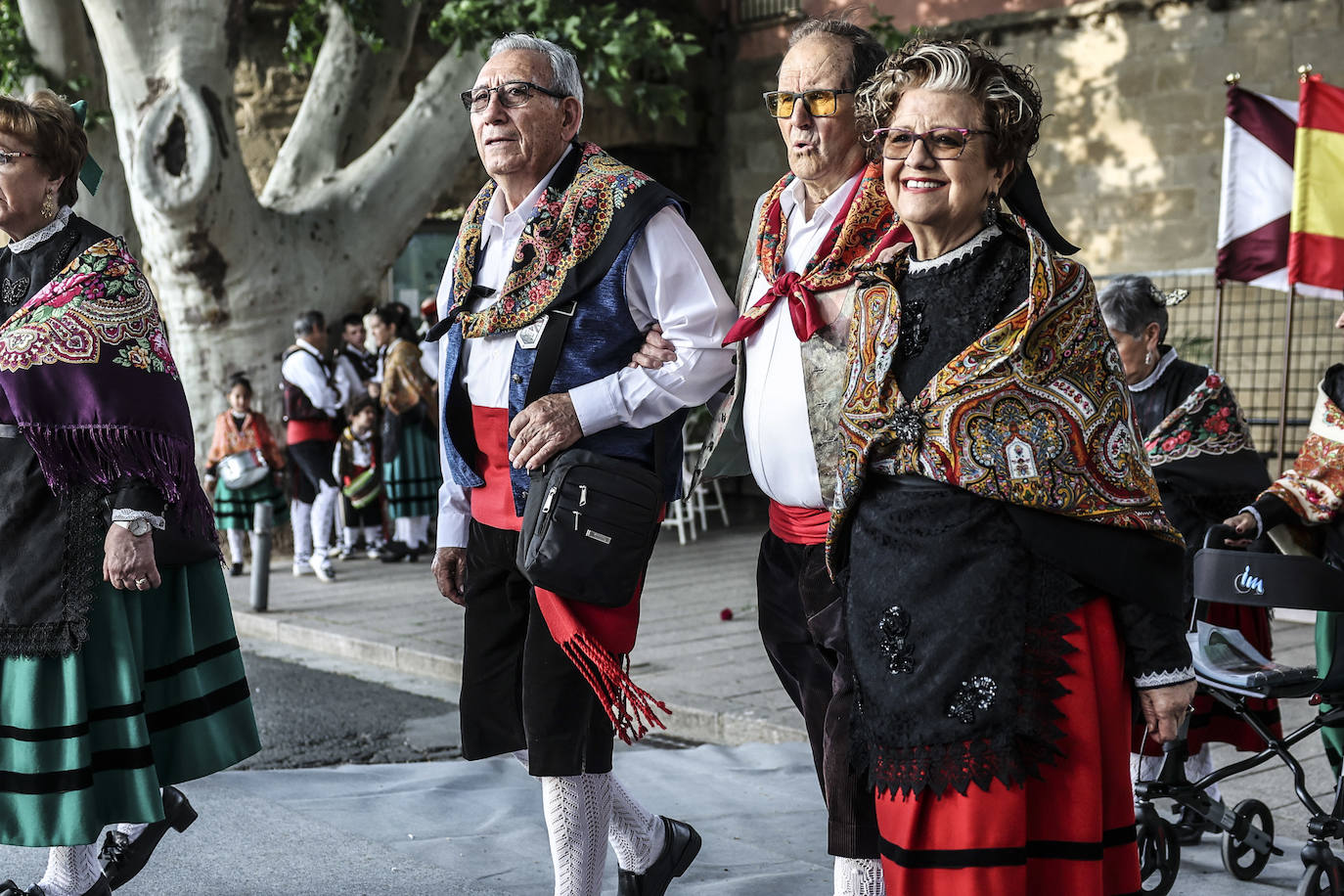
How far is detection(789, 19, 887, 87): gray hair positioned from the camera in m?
3.31

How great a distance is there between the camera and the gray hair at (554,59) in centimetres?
365

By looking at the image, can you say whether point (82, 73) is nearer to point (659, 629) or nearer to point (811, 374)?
point (659, 629)

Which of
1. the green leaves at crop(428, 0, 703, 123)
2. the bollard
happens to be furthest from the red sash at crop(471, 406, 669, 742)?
the green leaves at crop(428, 0, 703, 123)

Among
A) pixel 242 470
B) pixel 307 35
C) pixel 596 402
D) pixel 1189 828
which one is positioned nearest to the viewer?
pixel 596 402

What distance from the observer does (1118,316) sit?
184 inches

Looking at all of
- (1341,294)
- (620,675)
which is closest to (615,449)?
(620,675)

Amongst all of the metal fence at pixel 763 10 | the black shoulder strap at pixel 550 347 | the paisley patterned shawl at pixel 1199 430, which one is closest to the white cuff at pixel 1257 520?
the paisley patterned shawl at pixel 1199 430

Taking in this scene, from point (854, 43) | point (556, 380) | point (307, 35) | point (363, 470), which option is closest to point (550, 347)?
point (556, 380)

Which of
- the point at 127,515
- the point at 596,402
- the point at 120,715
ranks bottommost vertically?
the point at 120,715

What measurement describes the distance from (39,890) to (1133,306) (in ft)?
11.3

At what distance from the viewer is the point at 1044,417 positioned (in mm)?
2656

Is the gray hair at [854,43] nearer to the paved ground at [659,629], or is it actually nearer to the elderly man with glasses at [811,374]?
the elderly man with glasses at [811,374]

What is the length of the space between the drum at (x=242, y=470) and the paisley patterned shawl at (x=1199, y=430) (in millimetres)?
6644

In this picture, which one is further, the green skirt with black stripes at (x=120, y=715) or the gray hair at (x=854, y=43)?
the green skirt with black stripes at (x=120, y=715)
